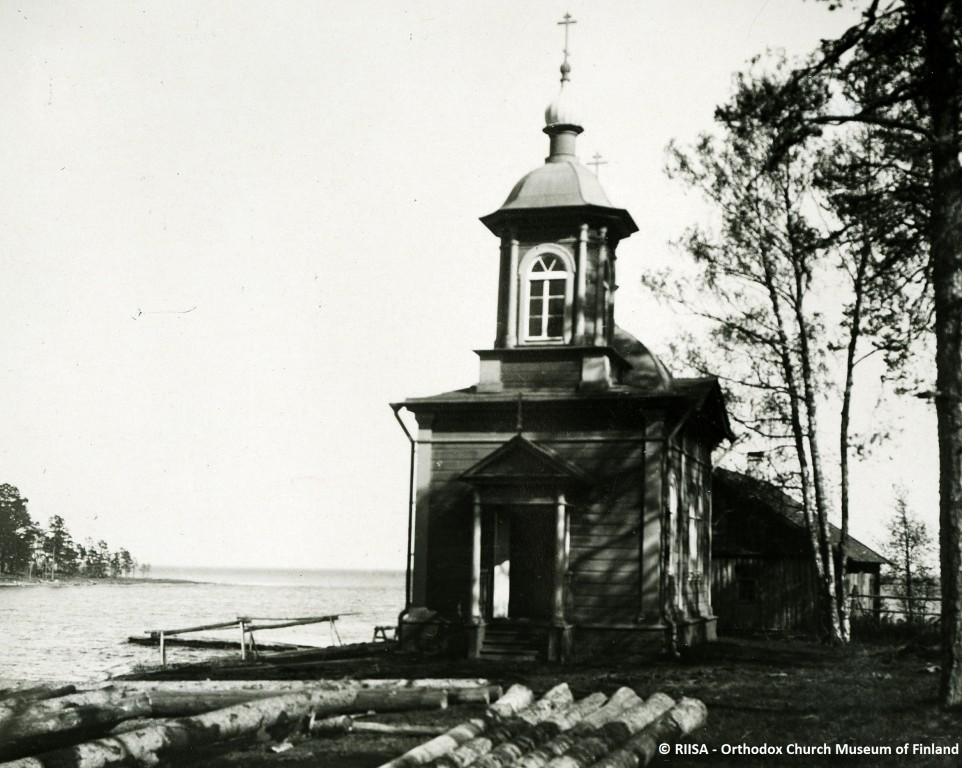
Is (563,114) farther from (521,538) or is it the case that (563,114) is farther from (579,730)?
(579,730)

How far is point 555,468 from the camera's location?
736 inches

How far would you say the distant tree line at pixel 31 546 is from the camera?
20.8 metres

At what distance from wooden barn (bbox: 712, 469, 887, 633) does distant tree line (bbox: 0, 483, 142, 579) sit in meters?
19.4

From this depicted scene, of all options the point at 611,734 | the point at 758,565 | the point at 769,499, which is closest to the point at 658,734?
the point at 611,734

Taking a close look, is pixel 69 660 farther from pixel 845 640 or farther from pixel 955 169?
pixel 955 169

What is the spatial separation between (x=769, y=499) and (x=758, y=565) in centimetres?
379

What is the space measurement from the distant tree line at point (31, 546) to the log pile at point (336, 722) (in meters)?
3.24

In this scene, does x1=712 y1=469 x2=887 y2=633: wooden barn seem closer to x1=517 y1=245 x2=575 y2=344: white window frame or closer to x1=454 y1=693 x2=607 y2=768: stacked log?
x1=517 y1=245 x2=575 y2=344: white window frame

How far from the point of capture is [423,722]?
36.9 ft

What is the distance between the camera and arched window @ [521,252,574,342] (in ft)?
67.2

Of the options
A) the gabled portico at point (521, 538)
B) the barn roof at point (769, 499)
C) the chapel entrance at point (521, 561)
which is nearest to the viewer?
the gabled portico at point (521, 538)

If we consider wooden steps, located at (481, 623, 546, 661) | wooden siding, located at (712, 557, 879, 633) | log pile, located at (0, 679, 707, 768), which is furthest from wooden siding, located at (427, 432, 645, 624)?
wooden siding, located at (712, 557, 879, 633)

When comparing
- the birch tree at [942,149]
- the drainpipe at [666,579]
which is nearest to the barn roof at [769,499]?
the drainpipe at [666,579]

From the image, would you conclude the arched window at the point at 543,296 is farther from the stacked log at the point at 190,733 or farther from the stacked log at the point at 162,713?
the stacked log at the point at 190,733
